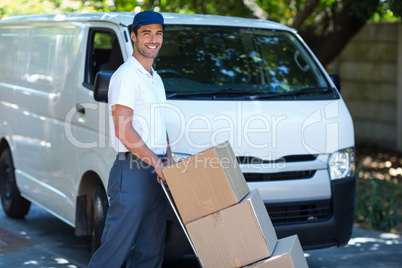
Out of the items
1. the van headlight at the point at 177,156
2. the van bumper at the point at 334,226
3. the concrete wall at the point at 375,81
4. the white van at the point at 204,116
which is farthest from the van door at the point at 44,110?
the concrete wall at the point at 375,81

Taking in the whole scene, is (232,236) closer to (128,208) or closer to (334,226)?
(128,208)

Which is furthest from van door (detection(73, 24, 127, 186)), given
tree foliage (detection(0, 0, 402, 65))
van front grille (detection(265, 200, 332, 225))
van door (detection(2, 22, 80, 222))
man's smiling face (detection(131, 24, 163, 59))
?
tree foliage (detection(0, 0, 402, 65))

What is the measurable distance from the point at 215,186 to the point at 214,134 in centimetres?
90

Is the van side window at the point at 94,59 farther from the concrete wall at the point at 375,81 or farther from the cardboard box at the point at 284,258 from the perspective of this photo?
the concrete wall at the point at 375,81

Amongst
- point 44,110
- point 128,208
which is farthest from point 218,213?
point 44,110

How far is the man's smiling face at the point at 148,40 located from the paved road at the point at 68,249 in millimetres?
2147

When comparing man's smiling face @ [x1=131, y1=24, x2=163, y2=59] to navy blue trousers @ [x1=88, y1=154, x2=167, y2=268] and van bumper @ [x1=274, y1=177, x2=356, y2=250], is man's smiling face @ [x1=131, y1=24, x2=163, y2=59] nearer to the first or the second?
navy blue trousers @ [x1=88, y1=154, x2=167, y2=268]

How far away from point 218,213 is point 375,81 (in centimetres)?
773

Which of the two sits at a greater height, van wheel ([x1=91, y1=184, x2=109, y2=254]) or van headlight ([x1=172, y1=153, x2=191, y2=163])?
van headlight ([x1=172, y1=153, x2=191, y2=163])

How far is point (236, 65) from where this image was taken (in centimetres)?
536

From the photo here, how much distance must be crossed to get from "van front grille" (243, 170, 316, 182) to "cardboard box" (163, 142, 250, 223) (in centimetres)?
81

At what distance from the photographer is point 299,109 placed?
484 centimetres

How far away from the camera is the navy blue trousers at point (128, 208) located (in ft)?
12.8

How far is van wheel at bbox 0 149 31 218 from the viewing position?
6637 millimetres
